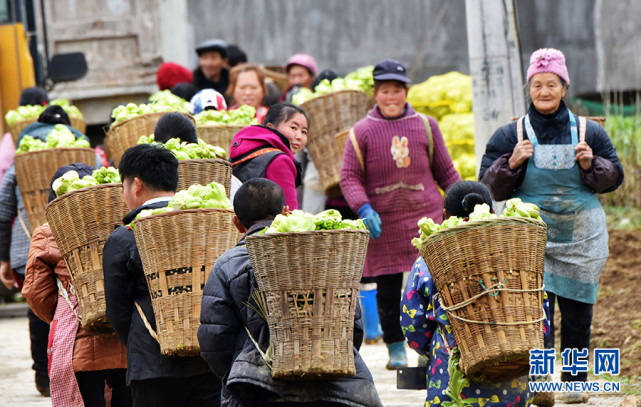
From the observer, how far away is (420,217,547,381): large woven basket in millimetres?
4719

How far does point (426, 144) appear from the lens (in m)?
8.31

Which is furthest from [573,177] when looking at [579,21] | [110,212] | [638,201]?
[579,21]

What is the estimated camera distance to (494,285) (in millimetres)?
4734

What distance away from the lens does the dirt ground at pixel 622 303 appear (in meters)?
8.30

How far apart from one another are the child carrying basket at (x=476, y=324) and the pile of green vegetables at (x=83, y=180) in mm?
1660

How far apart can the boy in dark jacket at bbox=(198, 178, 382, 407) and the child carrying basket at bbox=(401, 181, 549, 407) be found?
1.57 ft

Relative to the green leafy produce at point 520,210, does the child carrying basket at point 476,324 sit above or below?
below

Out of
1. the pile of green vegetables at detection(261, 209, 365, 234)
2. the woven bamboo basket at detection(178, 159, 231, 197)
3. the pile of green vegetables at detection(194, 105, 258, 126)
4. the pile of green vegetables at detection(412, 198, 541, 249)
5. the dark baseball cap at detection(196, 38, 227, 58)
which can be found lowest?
the pile of green vegetables at detection(412, 198, 541, 249)

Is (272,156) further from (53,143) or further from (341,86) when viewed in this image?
(341,86)

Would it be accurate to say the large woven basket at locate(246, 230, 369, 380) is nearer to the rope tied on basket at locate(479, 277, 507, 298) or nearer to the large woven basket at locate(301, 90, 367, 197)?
the rope tied on basket at locate(479, 277, 507, 298)

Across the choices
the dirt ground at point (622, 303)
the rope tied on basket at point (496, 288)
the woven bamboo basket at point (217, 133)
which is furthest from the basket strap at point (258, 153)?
the dirt ground at point (622, 303)

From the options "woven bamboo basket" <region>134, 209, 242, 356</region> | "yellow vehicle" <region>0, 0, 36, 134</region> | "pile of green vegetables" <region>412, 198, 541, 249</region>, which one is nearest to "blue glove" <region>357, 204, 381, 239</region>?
"woven bamboo basket" <region>134, 209, 242, 356</region>

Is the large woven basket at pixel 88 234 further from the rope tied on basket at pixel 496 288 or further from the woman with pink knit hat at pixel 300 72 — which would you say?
the woman with pink knit hat at pixel 300 72

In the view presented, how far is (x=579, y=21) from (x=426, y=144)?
388 inches
